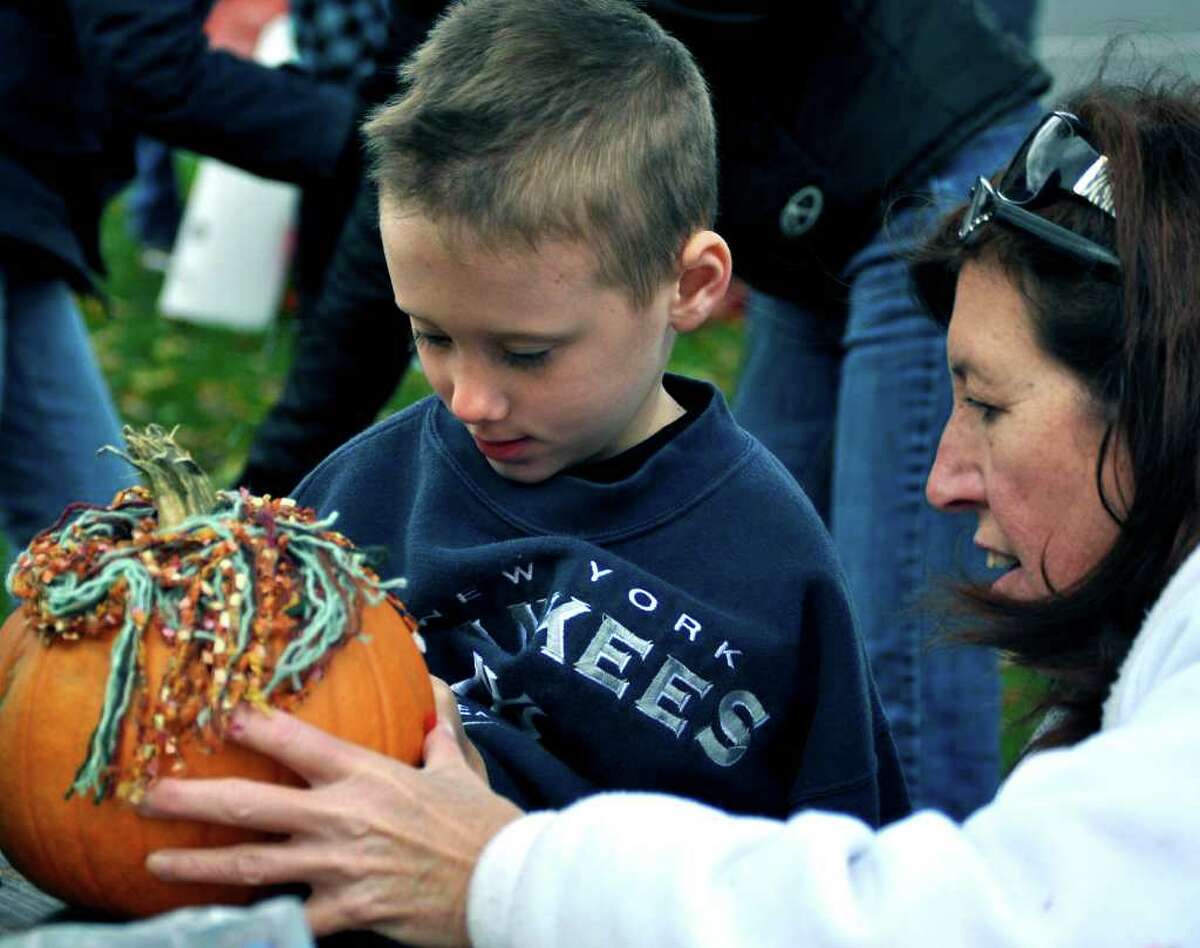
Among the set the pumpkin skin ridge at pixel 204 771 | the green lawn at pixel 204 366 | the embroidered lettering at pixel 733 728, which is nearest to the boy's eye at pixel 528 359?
the pumpkin skin ridge at pixel 204 771

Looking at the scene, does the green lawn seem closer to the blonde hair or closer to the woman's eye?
the blonde hair

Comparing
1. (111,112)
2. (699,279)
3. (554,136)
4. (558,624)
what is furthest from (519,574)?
(111,112)

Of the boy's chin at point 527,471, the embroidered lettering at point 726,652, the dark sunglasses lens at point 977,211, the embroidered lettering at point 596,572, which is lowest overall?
the embroidered lettering at point 726,652

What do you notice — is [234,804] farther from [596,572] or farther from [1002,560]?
[1002,560]

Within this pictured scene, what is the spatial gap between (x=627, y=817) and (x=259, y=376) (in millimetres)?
6071

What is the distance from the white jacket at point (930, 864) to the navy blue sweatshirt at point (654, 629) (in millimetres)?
450

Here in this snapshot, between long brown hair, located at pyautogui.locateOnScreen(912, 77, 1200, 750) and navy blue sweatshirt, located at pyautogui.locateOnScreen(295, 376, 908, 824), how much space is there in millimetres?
306

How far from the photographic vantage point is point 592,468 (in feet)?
7.59

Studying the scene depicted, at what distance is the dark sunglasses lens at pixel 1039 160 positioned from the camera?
6.33 ft

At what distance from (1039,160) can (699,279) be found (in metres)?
0.51

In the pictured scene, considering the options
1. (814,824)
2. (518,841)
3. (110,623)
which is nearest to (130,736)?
(110,623)

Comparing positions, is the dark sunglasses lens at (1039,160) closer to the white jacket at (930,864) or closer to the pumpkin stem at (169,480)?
the white jacket at (930,864)

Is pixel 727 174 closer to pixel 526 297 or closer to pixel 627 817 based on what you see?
pixel 526 297

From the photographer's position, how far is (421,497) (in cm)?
236
